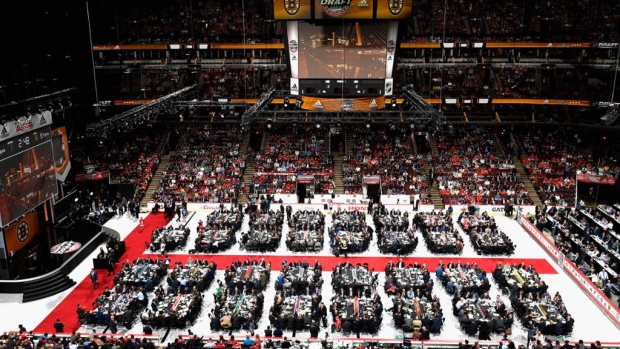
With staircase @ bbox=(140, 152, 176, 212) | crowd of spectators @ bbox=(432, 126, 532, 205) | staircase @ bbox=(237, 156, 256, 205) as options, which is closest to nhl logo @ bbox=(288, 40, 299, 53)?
staircase @ bbox=(237, 156, 256, 205)

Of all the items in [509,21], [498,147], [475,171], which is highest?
[509,21]

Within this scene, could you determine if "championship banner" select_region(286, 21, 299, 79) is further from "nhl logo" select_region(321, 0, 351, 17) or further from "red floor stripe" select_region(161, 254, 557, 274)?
"red floor stripe" select_region(161, 254, 557, 274)

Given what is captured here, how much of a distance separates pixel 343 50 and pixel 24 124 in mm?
15215

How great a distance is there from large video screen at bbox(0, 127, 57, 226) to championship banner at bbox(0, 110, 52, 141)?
8.6 inches

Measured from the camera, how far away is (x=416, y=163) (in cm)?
3753

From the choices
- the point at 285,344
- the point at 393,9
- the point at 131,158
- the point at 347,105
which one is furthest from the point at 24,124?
the point at 131,158

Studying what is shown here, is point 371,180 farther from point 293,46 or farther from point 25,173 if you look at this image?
point 25,173

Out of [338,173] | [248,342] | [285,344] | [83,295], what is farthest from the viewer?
[338,173]

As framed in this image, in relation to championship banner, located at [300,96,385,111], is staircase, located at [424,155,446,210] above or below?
below

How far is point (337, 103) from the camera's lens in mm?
28469

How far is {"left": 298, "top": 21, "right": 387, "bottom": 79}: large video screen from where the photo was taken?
87.0 feet

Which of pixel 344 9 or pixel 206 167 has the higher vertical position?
pixel 344 9

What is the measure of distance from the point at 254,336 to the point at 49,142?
13694 millimetres

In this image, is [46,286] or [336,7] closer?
[46,286]
